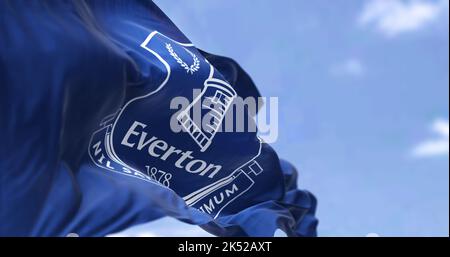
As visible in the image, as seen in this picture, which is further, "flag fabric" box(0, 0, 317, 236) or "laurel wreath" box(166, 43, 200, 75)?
"laurel wreath" box(166, 43, 200, 75)

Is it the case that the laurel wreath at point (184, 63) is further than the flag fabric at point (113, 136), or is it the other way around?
the laurel wreath at point (184, 63)

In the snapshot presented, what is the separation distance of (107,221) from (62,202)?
21.2 inches

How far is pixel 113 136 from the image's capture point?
9336mm

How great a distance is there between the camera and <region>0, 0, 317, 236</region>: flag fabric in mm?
7656

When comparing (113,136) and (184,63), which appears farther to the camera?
(184,63)

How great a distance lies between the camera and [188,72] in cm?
1005

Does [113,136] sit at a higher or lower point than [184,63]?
lower

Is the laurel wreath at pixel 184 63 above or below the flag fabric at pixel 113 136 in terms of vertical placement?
above

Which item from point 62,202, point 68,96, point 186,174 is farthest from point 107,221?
point 186,174

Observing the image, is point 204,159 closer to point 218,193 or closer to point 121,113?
point 218,193

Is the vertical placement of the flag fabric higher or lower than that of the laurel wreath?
lower

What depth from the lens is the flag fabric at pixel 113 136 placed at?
25.1 feet
